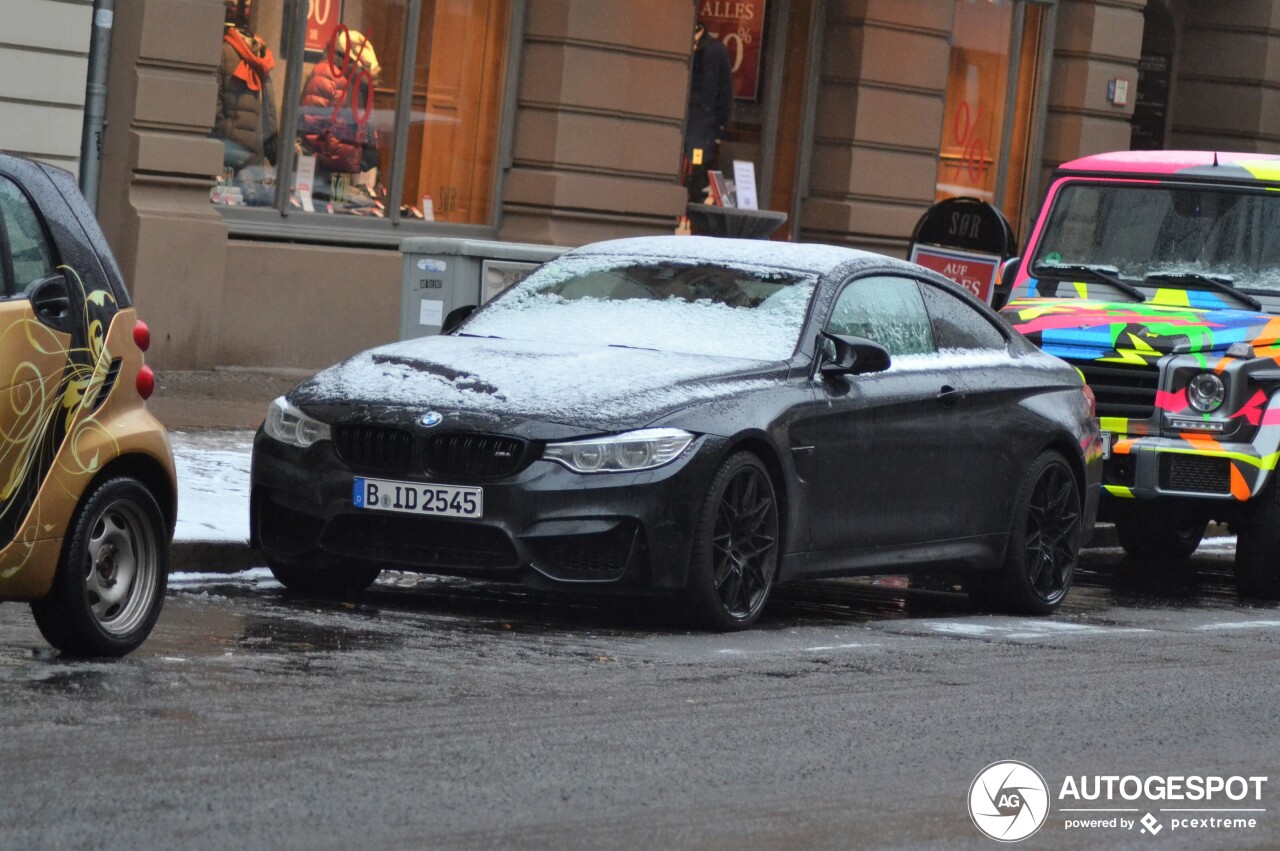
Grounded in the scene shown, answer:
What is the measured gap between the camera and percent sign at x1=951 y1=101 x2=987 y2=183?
22672 mm

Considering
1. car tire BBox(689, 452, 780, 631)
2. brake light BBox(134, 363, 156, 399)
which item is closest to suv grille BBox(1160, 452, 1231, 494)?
car tire BBox(689, 452, 780, 631)

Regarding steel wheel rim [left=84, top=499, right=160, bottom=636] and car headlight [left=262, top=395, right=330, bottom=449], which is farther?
car headlight [left=262, top=395, right=330, bottom=449]

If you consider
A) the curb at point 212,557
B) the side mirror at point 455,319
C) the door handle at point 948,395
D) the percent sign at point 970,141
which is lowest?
Result: the curb at point 212,557

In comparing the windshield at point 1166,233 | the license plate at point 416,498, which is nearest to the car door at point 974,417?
the windshield at point 1166,233

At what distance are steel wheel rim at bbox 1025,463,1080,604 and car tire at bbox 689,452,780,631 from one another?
1.92 metres

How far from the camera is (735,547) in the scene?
8672 mm

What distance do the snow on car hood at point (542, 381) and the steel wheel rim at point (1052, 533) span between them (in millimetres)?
1926

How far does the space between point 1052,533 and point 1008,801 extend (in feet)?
15.3

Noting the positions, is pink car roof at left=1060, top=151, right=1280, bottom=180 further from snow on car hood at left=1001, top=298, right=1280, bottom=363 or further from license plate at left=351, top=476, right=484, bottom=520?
license plate at left=351, top=476, right=484, bottom=520

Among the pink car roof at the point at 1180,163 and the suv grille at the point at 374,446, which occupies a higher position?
the pink car roof at the point at 1180,163

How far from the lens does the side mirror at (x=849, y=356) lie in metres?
9.23

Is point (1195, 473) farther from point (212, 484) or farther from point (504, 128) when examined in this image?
point (504, 128)

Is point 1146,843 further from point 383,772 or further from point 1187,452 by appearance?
point 1187,452

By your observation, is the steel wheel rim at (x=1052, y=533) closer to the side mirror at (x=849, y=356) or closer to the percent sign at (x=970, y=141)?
the side mirror at (x=849, y=356)
